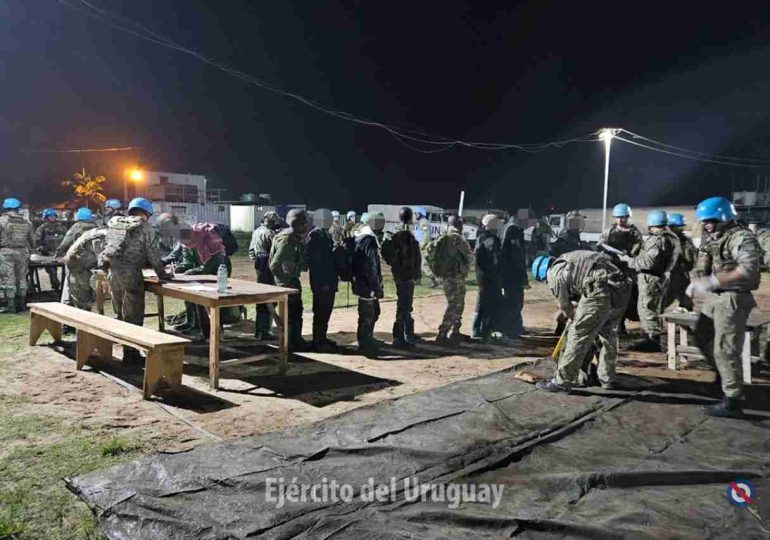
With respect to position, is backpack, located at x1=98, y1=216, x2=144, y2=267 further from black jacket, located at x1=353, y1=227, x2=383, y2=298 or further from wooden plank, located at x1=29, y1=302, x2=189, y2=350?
black jacket, located at x1=353, y1=227, x2=383, y2=298

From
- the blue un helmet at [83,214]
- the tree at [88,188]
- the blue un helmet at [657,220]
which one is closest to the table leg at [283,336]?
the blue un helmet at [657,220]

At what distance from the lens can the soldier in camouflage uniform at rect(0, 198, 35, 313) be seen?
403 inches

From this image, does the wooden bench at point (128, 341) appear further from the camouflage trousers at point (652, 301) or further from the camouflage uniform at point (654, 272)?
the camouflage trousers at point (652, 301)

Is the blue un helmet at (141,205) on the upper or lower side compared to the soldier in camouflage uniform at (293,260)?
upper

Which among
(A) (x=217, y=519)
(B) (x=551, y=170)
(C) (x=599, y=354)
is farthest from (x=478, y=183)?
(A) (x=217, y=519)

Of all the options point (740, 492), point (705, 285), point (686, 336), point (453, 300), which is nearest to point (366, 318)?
point (453, 300)

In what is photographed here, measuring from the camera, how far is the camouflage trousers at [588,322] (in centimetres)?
564

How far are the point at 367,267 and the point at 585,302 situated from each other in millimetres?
3047

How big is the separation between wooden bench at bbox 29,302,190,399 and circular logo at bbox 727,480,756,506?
4837mm

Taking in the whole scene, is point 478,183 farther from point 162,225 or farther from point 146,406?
point 146,406

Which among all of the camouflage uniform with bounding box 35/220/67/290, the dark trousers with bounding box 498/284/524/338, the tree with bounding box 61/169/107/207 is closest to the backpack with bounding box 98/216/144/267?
the dark trousers with bounding box 498/284/524/338

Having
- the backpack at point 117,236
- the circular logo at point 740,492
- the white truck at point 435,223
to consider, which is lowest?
the circular logo at point 740,492

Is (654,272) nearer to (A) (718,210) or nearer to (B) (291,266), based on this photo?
(A) (718,210)

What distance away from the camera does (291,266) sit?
25.2 feet
